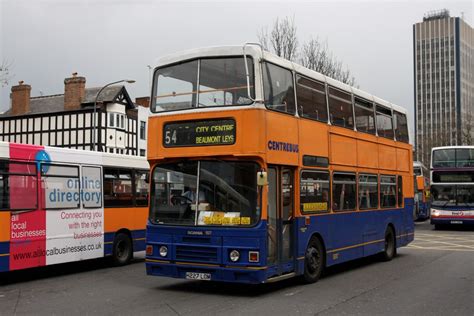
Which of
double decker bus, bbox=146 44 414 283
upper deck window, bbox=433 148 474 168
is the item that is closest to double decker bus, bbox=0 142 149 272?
double decker bus, bbox=146 44 414 283

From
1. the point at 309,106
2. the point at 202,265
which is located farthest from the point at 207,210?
the point at 309,106

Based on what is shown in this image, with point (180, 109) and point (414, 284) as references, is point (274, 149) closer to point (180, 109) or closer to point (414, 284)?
point (180, 109)

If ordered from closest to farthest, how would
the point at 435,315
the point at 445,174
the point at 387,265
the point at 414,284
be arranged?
1. the point at 435,315
2. the point at 414,284
3. the point at 387,265
4. the point at 445,174

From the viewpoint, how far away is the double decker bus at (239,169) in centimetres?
926

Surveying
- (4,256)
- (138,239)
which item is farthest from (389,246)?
(4,256)

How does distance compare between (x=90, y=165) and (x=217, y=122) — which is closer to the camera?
(x=217, y=122)

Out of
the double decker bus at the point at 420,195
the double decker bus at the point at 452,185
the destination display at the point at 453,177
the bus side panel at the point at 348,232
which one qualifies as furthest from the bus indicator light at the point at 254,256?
the double decker bus at the point at 420,195

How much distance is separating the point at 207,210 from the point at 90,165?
460cm

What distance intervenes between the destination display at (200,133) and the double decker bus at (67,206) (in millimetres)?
3153

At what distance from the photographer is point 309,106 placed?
11016 mm

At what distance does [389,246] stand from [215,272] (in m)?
7.31

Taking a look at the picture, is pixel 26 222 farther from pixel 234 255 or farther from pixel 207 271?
pixel 234 255

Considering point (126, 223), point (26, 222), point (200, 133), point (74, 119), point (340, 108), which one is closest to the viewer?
point (200, 133)

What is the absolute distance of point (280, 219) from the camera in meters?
9.87
